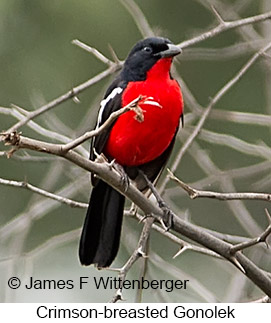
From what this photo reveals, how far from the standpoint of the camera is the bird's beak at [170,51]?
14.5 ft

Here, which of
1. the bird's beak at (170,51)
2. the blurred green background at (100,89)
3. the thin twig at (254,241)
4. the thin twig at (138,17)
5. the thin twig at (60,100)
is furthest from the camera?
the blurred green background at (100,89)

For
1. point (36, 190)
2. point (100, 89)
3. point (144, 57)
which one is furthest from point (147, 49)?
point (100, 89)

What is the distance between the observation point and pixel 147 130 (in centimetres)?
445

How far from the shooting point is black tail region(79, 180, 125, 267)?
452cm

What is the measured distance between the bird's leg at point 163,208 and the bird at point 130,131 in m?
0.05

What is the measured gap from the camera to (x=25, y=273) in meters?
4.55

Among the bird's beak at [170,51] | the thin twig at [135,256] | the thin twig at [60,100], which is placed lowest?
the thin twig at [135,256]

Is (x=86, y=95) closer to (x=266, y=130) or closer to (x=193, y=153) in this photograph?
(x=266, y=130)

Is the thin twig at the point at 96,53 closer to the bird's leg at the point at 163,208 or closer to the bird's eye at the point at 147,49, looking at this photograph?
the bird's eye at the point at 147,49

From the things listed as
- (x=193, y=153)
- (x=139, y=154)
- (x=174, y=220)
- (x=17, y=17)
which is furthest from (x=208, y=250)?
(x=17, y=17)

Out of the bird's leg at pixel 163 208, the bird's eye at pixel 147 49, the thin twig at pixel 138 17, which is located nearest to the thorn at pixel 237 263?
the bird's leg at pixel 163 208

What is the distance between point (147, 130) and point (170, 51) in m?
0.40

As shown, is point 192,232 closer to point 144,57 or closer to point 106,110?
point 106,110

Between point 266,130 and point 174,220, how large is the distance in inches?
116
